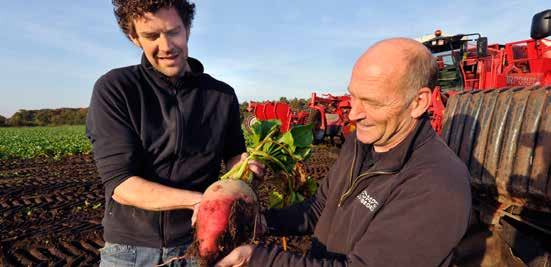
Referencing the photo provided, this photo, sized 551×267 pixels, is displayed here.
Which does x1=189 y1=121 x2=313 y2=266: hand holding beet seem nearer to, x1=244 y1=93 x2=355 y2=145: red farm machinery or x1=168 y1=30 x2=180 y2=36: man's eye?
x1=168 y1=30 x2=180 y2=36: man's eye

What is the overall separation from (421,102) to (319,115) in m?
9.57

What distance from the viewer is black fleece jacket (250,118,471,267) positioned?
132cm

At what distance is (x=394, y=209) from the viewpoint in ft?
4.61

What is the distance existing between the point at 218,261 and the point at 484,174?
3.07 m

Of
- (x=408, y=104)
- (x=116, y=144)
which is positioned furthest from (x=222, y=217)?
(x=408, y=104)

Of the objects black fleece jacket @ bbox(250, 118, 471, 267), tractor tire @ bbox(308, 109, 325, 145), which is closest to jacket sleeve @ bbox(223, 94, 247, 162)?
black fleece jacket @ bbox(250, 118, 471, 267)

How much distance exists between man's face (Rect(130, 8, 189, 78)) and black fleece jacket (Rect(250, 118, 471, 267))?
114 centimetres

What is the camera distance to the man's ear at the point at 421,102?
1.54m

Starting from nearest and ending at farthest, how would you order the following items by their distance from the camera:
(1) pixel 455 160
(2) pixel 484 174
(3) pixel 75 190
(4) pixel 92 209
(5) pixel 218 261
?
1. (1) pixel 455 160
2. (5) pixel 218 261
3. (2) pixel 484 174
4. (4) pixel 92 209
5. (3) pixel 75 190

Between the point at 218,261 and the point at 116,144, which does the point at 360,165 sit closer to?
the point at 218,261

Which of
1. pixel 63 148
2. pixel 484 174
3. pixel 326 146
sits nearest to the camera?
pixel 484 174

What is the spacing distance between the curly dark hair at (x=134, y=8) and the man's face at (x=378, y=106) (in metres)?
1.05

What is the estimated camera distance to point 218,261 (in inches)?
68.4

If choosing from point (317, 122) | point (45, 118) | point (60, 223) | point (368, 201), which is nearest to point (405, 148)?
point (368, 201)
